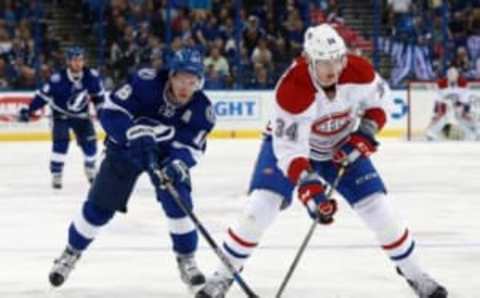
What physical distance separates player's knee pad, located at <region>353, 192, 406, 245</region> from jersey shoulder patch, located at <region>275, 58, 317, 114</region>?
0.50 meters

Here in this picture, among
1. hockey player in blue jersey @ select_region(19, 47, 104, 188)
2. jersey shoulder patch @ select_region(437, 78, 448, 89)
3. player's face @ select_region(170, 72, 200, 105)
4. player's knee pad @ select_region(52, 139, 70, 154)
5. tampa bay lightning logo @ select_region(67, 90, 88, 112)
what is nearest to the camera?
player's face @ select_region(170, 72, 200, 105)

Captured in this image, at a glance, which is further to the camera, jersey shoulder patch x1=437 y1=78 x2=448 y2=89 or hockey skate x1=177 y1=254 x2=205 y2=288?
jersey shoulder patch x1=437 y1=78 x2=448 y2=89

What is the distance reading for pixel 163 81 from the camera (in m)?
6.07

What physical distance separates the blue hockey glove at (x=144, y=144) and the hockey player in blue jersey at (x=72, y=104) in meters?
5.87

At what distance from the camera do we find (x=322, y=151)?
5.83 meters

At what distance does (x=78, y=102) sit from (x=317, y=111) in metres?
6.61

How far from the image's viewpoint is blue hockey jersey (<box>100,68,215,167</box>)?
6.04 m

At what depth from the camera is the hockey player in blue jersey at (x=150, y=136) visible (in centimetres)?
597

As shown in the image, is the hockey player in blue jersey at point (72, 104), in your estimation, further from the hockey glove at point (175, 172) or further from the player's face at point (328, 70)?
the player's face at point (328, 70)

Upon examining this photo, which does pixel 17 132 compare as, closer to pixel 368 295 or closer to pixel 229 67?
pixel 229 67

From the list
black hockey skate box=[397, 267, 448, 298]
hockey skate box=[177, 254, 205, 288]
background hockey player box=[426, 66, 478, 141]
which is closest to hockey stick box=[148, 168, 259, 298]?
hockey skate box=[177, 254, 205, 288]

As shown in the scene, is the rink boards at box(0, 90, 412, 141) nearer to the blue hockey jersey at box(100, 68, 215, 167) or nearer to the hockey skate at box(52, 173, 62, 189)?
the hockey skate at box(52, 173, 62, 189)

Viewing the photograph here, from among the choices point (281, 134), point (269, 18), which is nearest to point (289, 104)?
point (281, 134)

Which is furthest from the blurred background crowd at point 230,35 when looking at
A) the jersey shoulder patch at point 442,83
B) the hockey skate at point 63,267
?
the hockey skate at point 63,267
